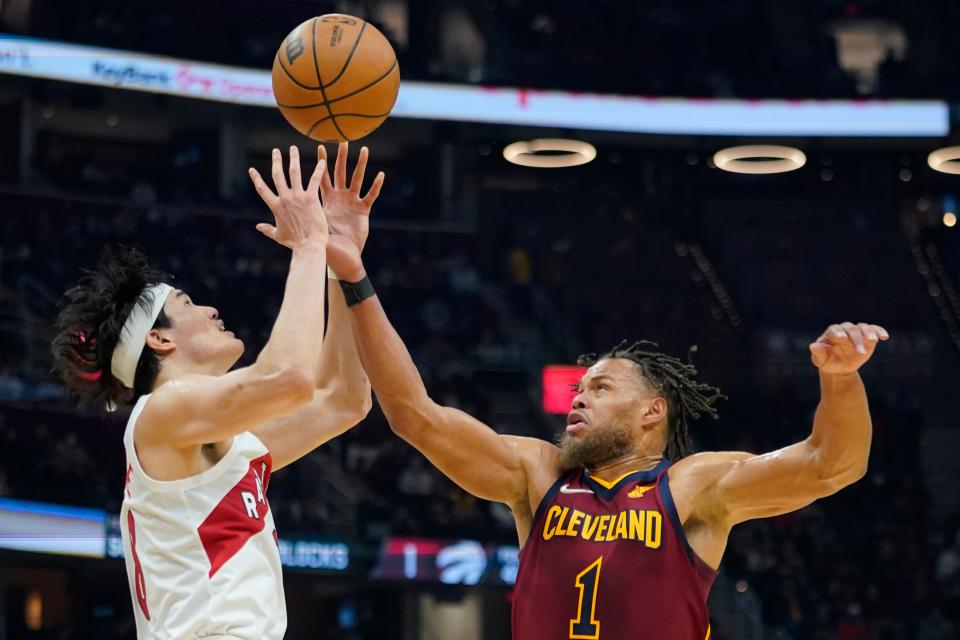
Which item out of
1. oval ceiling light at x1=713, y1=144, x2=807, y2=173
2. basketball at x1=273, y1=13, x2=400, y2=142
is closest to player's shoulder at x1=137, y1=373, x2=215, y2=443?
basketball at x1=273, y1=13, x2=400, y2=142

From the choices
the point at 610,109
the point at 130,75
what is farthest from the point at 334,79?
the point at 610,109

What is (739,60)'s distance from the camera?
19.7 meters

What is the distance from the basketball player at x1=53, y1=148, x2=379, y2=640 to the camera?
3.74 m

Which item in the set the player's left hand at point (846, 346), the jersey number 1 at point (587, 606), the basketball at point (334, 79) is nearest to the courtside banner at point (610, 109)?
the basketball at point (334, 79)

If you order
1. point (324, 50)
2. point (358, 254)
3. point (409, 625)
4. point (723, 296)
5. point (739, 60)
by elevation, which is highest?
point (739, 60)

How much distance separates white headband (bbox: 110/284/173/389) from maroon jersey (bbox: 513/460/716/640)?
139 cm

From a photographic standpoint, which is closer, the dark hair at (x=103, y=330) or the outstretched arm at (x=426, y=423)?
the dark hair at (x=103, y=330)

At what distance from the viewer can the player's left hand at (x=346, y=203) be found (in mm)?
4438

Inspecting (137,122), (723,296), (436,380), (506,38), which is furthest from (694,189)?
(137,122)

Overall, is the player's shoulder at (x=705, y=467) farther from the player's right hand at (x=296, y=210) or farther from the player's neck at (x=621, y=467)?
the player's right hand at (x=296, y=210)

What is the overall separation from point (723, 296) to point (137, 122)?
32.1 ft

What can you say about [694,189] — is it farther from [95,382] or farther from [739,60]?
[95,382]

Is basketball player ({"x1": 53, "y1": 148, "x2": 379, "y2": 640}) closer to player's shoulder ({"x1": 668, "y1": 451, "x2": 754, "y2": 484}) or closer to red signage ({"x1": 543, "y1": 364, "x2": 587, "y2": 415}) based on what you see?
player's shoulder ({"x1": 668, "y1": 451, "x2": 754, "y2": 484})

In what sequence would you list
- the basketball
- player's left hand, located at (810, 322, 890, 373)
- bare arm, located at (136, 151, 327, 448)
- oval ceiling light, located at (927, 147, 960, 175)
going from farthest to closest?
oval ceiling light, located at (927, 147, 960, 175) < the basketball < player's left hand, located at (810, 322, 890, 373) < bare arm, located at (136, 151, 327, 448)
